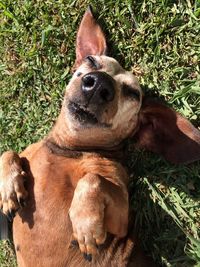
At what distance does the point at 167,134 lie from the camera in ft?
14.3

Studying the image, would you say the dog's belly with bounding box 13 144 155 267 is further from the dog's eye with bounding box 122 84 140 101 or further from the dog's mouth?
the dog's eye with bounding box 122 84 140 101

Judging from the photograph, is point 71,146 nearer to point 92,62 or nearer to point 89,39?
point 92,62

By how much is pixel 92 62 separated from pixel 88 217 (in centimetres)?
148

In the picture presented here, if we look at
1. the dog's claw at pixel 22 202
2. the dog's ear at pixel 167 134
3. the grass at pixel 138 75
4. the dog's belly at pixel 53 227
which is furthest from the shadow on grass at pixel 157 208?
the dog's claw at pixel 22 202

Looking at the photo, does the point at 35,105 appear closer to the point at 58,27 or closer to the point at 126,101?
the point at 58,27

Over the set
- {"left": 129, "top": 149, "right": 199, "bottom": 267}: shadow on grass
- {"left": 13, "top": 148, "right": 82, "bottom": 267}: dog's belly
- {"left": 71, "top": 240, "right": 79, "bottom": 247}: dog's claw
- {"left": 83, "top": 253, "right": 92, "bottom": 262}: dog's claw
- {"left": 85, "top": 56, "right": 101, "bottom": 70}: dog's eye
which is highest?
{"left": 85, "top": 56, "right": 101, "bottom": 70}: dog's eye

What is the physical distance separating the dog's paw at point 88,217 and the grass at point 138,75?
0.92 m

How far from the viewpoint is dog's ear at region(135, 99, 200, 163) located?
165 inches

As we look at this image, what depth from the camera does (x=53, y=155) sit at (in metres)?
4.41

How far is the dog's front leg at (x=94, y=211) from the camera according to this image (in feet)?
12.6

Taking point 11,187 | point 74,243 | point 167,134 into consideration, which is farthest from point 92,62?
point 74,243

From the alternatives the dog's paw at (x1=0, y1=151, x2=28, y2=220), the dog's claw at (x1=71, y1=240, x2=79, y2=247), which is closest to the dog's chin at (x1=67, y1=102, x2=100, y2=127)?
the dog's paw at (x1=0, y1=151, x2=28, y2=220)

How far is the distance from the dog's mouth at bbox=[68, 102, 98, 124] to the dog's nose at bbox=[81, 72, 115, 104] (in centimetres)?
13

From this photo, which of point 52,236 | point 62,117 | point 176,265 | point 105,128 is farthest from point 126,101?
point 176,265
